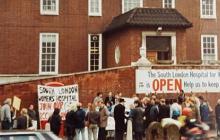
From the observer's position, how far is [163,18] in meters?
34.4

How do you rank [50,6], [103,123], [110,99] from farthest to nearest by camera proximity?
[50,6], [110,99], [103,123]

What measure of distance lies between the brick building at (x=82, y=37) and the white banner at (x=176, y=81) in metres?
3.92

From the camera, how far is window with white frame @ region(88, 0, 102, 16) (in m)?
38.0

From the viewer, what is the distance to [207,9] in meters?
40.3

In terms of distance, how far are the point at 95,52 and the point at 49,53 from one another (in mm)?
3386

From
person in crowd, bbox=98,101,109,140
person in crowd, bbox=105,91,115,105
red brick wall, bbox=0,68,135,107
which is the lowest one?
person in crowd, bbox=98,101,109,140

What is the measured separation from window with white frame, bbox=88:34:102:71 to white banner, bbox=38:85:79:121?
9306 mm

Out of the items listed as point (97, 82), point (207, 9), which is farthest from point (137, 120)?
point (207, 9)

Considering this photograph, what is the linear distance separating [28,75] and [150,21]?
9140 mm

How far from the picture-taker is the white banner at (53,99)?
27.5 metres

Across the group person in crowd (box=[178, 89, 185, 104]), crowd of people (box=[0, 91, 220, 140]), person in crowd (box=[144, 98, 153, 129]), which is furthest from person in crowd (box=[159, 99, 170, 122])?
person in crowd (box=[178, 89, 185, 104])

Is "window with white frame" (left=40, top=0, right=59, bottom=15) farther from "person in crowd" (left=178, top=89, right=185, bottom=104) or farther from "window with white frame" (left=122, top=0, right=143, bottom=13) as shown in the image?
"person in crowd" (left=178, top=89, right=185, bottom=104)

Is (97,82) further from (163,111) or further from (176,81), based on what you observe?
(163,111)

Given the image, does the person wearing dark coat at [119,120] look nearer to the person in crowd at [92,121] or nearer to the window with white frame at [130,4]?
the person in crowd at [92,121]
